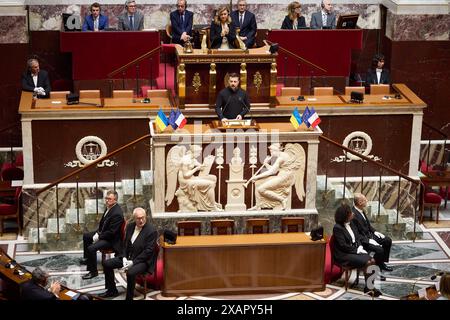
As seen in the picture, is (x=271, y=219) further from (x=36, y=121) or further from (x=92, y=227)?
(x=36, y=121)

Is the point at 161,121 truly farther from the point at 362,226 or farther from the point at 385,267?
the point at 385,267

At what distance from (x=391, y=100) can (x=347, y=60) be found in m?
1.38

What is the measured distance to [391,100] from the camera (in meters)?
17.2

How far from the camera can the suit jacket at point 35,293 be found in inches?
493

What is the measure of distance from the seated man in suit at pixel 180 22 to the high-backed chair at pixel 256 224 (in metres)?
3.63

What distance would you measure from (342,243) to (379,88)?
4029 mm

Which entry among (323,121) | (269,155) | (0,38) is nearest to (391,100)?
(323,121)

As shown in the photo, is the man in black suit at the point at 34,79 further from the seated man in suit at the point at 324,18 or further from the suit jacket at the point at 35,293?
the suit jacket at the point at 35,293

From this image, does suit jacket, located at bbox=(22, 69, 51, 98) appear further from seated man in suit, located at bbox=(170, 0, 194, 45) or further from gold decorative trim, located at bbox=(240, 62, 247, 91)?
gold decorative trim, located at bbox=(240, 62, 247, 91)

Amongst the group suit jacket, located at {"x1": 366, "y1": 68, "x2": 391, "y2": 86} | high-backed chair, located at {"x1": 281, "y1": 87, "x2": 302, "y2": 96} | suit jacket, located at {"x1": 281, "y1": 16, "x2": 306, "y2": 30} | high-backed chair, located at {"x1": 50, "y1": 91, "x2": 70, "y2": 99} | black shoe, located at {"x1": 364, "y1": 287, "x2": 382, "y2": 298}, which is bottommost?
black shoe, located at {"x1": 364, "y1": 287, "x2": 382, "y2": 298}

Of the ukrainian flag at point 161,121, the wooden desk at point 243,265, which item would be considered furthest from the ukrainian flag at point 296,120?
the ukrainian flag at point 161,121

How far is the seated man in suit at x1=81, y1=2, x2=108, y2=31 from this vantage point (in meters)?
17.6

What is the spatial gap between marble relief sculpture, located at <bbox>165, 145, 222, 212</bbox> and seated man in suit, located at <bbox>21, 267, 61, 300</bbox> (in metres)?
2.80

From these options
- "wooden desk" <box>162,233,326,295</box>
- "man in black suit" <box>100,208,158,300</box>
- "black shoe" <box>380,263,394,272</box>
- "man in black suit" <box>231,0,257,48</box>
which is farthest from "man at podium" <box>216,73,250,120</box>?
"black shoe" <box>380,263,394,272</box>
